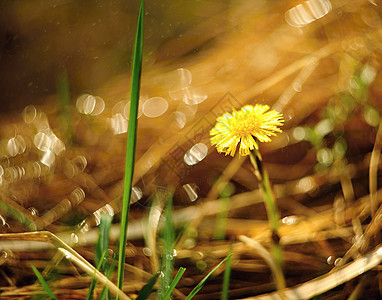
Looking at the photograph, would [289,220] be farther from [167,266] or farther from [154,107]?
[154,107]

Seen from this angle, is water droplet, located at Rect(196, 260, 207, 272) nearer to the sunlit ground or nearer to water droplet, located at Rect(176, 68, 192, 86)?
the sunlit ground

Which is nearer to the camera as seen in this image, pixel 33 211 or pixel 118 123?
pixel 33 211

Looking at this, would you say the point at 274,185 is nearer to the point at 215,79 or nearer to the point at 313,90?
the point at 313,90

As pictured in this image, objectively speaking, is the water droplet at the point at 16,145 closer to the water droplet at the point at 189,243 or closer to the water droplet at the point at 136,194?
the water droplet at the point at 136,194

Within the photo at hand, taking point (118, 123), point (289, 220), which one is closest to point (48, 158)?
point (118, 123)

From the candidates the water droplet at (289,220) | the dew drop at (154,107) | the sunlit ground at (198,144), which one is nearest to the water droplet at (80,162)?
the sunlit ground at (198,144)

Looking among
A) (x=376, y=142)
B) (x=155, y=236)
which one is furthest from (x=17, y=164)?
(x=376, y=142)

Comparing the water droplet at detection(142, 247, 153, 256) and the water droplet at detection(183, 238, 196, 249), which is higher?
the water droplet at detection(142, 247, 153, 256)

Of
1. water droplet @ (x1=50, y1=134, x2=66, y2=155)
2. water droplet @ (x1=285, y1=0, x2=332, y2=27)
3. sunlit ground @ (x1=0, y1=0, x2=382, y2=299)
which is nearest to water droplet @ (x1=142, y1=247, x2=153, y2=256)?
sunlit ground @ (x1=0, y1=0, x2=382, y2=299)
